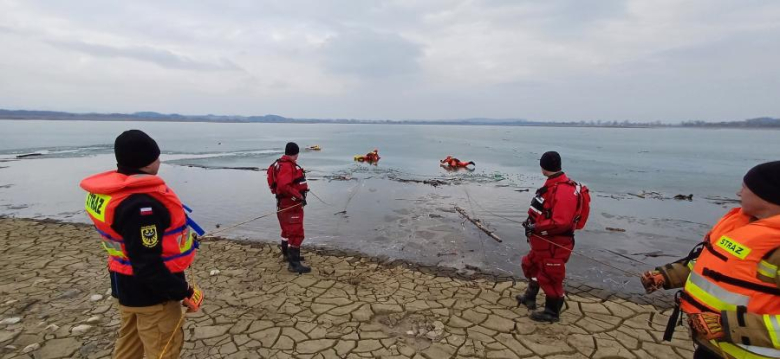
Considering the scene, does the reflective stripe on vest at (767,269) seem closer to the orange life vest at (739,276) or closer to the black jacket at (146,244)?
the orange life vest at (739,276)

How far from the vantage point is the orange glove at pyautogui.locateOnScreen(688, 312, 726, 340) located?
217 cm

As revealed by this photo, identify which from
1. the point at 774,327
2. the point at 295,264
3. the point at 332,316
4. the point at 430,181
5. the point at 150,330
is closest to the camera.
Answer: the point at 774,327

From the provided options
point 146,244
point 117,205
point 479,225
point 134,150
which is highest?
point 134,150

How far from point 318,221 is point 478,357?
783cm

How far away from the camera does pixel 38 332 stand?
164 inches

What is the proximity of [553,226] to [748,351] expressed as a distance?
2.10 m

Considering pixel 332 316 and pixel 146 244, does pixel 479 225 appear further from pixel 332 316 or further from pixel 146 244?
pixel 146 244

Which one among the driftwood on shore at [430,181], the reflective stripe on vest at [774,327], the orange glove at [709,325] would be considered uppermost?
the reflective stripe on vest at [774,327]

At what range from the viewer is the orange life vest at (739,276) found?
2029mm

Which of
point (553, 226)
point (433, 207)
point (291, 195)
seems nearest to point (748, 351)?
point (553, 226)

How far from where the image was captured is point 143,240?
2.26 m

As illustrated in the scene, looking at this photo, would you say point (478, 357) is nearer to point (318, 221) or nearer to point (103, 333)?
point (103, 333)

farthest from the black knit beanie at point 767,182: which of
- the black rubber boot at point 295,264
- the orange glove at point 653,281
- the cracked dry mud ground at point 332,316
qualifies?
the black rubber boot at point 295,264

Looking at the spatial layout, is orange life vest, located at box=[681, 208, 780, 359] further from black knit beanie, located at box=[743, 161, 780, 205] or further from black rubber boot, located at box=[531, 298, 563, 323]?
black rubber boot, located at box=[531, 298, 563, 323]
